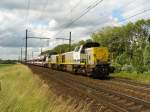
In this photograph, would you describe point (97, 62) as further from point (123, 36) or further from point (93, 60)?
point (123, 36)

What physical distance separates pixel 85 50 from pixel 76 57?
10.2 feet

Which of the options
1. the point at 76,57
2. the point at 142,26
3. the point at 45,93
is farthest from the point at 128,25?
the point at 45,93

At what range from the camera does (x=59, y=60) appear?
57.7 m

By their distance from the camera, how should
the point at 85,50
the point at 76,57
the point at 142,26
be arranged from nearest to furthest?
the point at 85,50, the point at 76,57, the point at 142,26

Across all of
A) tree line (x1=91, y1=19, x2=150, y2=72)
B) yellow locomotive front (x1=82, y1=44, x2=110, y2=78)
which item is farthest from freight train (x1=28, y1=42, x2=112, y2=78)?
tree line (x1=91, y1=19, x2=150, y2=72)

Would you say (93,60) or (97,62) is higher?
(93,60)

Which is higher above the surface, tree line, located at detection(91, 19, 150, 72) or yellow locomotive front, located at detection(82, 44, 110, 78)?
tree line, located at detection(91, 19, 150, 72)

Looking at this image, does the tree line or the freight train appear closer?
the freight train

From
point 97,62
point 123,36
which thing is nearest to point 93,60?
point 97,62

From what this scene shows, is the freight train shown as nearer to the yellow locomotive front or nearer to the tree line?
the yellow locomotive front

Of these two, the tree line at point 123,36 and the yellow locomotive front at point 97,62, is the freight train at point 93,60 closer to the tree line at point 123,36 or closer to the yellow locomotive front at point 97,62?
the yellow locomotive front at point 97,62

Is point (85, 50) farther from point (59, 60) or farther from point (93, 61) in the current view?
point (59, 60)

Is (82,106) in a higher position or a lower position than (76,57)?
lower

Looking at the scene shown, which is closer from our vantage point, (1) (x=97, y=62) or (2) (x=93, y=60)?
(1) (x=97, y=62)
